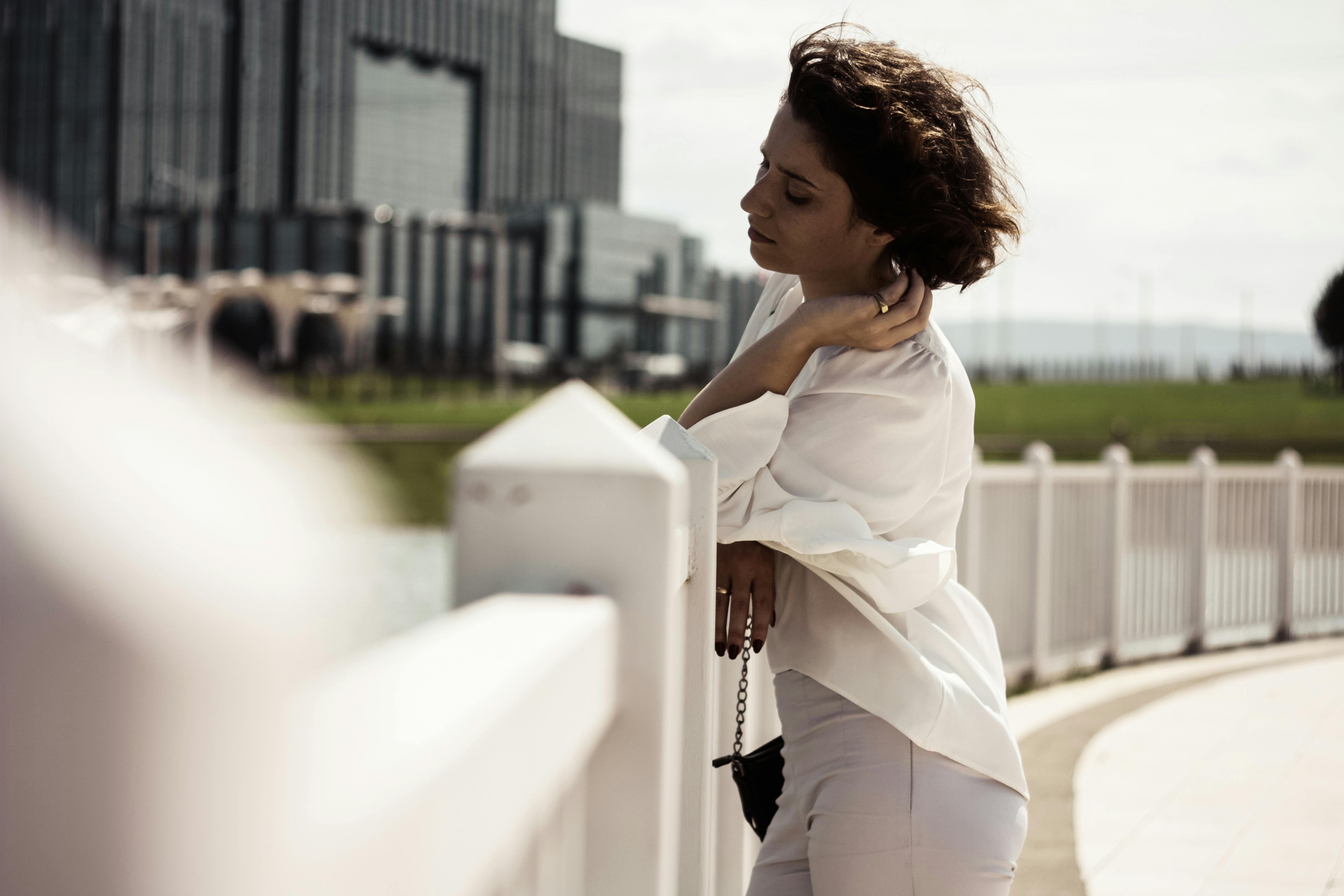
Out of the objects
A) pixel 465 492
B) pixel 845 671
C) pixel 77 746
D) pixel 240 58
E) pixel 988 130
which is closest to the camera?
pixel 77 746

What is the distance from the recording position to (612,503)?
91cm

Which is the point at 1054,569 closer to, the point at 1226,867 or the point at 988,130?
the point at 1226,867

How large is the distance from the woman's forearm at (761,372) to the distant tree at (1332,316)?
44264mm

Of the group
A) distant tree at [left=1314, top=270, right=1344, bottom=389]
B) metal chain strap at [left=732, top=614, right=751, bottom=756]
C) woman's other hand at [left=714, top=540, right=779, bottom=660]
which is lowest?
metal chain strap at [left=732, top=614, right=751, bottom=756]

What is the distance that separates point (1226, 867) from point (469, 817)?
454 centimetres

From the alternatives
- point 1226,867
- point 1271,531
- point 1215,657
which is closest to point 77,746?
point 1226,867

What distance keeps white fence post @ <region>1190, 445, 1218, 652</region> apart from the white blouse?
26.5 feet

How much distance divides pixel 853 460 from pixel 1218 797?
15.2ft

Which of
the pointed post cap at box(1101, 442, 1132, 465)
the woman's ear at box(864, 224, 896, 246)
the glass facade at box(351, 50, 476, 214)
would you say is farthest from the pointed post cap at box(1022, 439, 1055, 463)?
the glass facade at box(351, 50, 476, 214)

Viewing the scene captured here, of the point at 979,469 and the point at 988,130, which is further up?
the point at 988,130

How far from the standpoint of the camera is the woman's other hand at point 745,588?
69.5 inches

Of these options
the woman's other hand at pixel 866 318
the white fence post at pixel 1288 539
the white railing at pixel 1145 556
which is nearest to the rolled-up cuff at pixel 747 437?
the woman's other hand at pixel 866 318

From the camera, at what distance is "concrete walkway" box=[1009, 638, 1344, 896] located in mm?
4320

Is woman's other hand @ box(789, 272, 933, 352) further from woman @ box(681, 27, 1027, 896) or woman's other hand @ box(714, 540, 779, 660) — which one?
woman's other hand @ box(714, 540, 779, 660)
